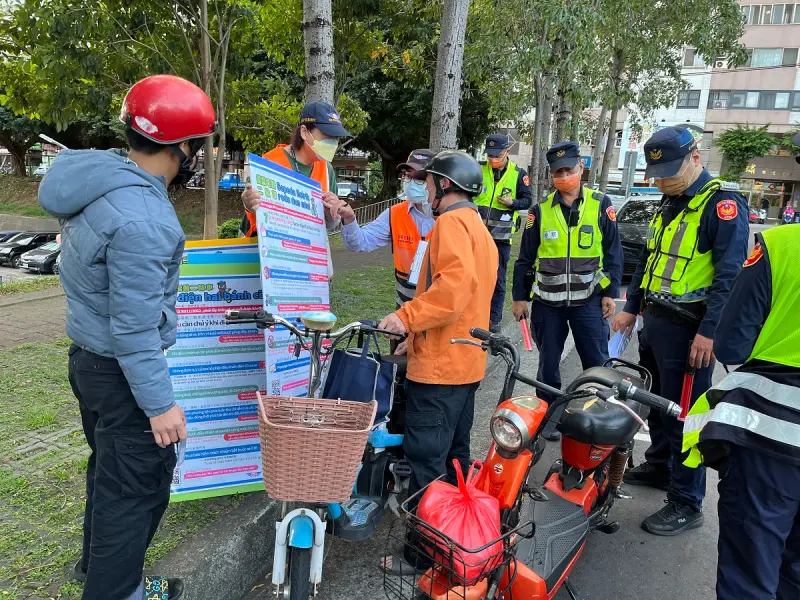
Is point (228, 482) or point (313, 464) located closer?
point (313, 464)

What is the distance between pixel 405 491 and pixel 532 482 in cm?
109

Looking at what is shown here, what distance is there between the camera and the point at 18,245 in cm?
2488

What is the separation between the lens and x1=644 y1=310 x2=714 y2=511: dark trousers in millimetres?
3475

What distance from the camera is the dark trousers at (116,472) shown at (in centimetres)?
201

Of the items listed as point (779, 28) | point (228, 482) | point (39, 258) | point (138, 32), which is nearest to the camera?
point (228, 482)

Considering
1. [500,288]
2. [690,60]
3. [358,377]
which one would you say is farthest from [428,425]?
[690,60]

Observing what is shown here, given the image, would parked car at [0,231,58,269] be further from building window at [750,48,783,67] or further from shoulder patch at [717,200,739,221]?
building window at [750,48,783,67]

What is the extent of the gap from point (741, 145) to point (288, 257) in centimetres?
4902

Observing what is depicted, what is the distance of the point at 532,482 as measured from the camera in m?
3.89

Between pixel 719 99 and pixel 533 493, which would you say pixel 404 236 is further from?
pixel 719 99

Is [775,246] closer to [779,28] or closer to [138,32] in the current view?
[138,32]

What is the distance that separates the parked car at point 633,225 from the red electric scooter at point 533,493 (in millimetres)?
8095

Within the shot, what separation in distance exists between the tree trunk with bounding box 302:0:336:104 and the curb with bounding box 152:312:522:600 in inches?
146

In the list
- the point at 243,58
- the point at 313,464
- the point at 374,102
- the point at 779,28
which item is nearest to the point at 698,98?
the point at 779,28
